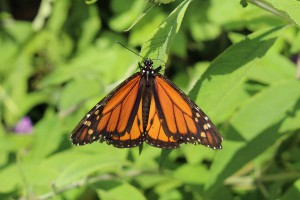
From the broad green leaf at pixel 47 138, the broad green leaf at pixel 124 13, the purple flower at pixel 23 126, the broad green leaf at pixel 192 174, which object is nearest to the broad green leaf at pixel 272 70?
the broad green leaf at pixel 192 174

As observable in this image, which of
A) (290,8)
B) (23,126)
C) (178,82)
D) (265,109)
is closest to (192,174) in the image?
(265,109)

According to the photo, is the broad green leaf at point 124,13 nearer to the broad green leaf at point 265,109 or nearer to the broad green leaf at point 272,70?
the broad green leaf at point 272,70

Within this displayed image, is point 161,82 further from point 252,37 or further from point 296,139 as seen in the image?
point 296,139

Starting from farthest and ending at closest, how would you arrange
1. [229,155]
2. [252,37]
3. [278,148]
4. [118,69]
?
[118,69]
[278,148]
[229,155]
[252,37]

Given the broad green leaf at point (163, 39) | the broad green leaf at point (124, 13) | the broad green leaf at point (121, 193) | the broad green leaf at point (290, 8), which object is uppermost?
the broad green leaf at point (124, 13)

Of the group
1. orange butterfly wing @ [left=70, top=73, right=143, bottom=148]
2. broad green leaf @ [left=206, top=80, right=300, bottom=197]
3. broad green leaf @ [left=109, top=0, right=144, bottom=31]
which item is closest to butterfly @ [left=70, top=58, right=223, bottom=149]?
orange butterfly wing @ [left=70, top=73, right=143, bottom=148]

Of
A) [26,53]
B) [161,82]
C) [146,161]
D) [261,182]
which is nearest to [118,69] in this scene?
[26,53]
